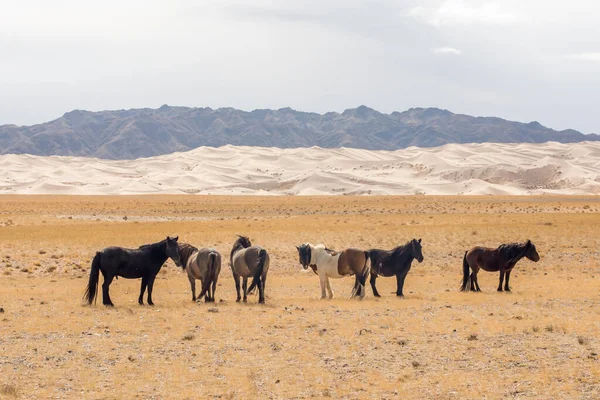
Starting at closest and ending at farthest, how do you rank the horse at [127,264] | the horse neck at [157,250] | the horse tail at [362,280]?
the horse at [127,264]
the horse neck at [157,250]
the horse tail at [362,280]

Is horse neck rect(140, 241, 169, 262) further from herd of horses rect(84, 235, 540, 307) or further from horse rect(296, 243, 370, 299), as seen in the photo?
horse rect(296, 243, 370, 299)

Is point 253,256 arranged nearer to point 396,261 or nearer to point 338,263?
point 338,263

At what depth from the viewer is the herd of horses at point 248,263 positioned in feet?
62.2

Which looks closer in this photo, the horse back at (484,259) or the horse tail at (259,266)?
the horse tail at (259,266)

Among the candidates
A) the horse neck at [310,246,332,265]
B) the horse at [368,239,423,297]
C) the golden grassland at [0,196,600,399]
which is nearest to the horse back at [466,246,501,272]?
the golden grassland at [0,196,600,399]

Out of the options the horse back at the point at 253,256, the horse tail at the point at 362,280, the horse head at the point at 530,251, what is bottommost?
the horse tail at the point at 362,280

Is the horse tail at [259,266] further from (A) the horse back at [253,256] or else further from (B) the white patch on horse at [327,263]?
(B) the white patch on horse at [327,263]

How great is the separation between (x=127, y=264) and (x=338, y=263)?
6.34 metres

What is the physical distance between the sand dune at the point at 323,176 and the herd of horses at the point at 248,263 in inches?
3835

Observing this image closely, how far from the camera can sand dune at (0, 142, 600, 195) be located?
12950 centimetres

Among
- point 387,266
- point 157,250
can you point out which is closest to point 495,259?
point 387,266

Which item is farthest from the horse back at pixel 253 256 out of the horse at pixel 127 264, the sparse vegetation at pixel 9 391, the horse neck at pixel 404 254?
the sparse vegetation at pixel 9 391

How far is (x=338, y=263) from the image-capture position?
67.2 feet

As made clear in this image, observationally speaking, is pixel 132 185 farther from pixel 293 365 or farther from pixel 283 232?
pixel 293 365
